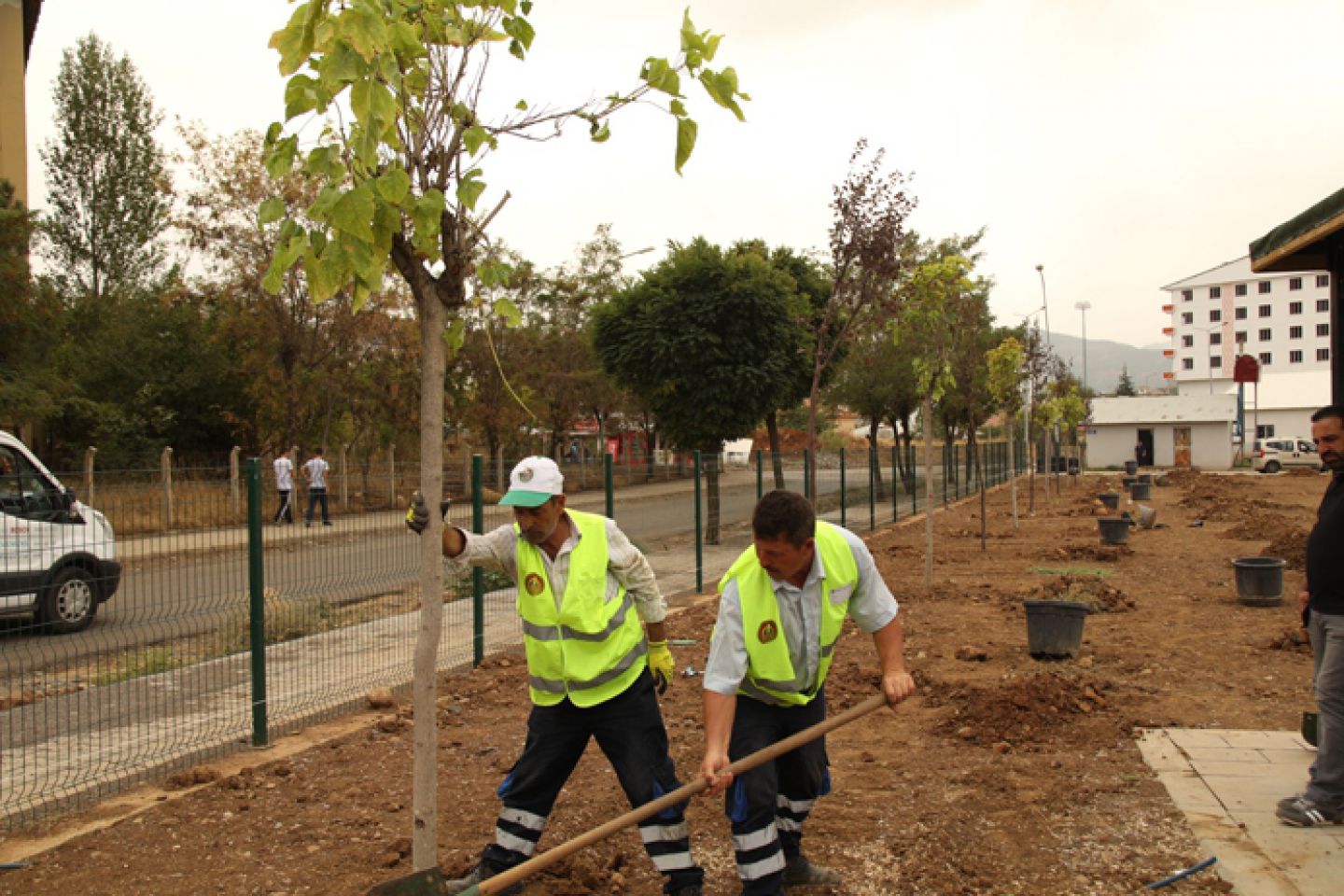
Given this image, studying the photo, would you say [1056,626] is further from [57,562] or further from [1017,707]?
[57,562]

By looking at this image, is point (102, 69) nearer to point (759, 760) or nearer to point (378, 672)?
point (378, 672)

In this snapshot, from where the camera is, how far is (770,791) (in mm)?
3416

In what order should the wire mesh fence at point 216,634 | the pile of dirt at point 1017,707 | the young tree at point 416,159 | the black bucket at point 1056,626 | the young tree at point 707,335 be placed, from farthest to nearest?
the young tree at point 707,335 → the black bucket at point 1056,626 → the pile of dirt at point 1017,707 → the wire mesh fence at point 216,634 → the young tree at point 416,159

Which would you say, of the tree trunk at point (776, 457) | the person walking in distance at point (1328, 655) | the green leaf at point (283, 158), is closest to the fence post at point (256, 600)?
the green leaf at point (283, 158)

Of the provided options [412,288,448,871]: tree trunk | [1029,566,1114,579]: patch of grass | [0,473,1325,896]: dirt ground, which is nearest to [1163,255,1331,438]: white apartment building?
[1029,566,1114,579]: patch of grass

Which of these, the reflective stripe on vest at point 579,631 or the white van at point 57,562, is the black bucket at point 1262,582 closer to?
the reflective stripe on vest at point 579,631

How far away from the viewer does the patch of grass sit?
42.0 ft

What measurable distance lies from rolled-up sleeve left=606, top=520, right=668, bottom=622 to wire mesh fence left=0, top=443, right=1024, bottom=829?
9.37 feet

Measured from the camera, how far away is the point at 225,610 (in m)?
5.88

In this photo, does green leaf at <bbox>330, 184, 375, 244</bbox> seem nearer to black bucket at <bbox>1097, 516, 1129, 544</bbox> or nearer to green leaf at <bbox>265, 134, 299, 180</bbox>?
green leaf at <bbox>265, 134, 299, 180</bbox>

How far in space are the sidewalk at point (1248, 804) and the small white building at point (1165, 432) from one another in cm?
5458

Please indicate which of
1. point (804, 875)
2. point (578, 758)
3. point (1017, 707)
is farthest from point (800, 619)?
point (1017, 707)

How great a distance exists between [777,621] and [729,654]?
0.20 m

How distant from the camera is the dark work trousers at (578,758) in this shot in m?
3.61
